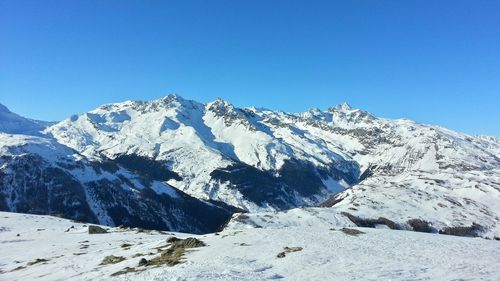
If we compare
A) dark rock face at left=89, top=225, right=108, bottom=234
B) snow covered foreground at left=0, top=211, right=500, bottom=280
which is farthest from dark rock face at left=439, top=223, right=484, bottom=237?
snow covered foreground at left=0, top=211, right=500, bottom=280

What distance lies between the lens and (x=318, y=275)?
3816cm

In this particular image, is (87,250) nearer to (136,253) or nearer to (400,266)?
(136,253)

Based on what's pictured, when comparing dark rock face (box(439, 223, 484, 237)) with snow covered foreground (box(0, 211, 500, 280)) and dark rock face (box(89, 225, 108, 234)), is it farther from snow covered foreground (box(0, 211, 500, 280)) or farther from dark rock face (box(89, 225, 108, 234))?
snow covered foreground (box(0, 211, 500, 280))

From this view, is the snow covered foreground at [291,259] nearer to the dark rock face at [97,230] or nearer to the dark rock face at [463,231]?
the dark rock face at [97,230]

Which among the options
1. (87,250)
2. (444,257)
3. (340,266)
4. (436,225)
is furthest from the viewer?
(436,225)

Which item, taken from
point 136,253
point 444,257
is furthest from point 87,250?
point 444,257

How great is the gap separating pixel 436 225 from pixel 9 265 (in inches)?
6587

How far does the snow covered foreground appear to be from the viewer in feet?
128

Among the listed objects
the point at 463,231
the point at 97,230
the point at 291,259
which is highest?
the point at 463,231

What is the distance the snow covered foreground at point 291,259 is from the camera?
3903cm

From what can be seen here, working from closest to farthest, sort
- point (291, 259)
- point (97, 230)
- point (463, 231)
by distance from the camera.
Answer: point (291, 259) → point (97, 230) → point (463, 231)

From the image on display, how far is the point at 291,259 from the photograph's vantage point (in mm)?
44625

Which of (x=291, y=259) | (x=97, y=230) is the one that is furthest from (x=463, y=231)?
(x=291, y=259)

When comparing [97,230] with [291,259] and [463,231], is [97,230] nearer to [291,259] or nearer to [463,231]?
[291,259]
